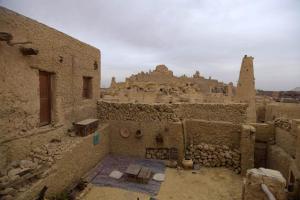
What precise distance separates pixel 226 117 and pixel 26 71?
992 cm

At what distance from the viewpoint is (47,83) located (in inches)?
285

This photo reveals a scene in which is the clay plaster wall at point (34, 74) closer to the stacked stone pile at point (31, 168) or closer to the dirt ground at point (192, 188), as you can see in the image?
the stacked stone pile at point (31, 168)

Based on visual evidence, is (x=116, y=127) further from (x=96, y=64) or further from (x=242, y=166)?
(x=242, y=166)

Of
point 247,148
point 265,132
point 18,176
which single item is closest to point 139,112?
point 247,148

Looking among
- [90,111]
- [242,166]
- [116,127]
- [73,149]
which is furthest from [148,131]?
[242,166]

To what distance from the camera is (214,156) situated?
30.7ft

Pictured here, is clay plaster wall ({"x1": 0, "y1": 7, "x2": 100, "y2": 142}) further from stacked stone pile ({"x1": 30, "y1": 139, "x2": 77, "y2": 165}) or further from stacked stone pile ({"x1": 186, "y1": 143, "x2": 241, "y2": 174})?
stacked stone pile ({"x1": 186, "y1": 143, "x2": 241, "y2": 174})

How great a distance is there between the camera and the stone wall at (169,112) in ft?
31.8

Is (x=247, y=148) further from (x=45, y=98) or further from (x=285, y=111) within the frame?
(x=285, y=111)

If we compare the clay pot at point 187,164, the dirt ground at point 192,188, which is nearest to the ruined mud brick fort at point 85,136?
the clay pot at point 187,164

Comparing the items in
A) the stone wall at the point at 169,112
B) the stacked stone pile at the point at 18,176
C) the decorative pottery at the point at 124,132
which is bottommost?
the stacked stone pile at the point at 18,176

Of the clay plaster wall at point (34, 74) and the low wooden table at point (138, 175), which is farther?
the low wooden table at point (138, 175)

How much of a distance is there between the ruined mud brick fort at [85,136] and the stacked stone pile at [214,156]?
4cm

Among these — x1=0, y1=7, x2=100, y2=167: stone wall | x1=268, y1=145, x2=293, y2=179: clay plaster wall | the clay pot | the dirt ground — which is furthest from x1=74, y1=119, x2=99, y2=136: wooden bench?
x1=268, y1=145, x2=293, y2=179: clay plaster wall
